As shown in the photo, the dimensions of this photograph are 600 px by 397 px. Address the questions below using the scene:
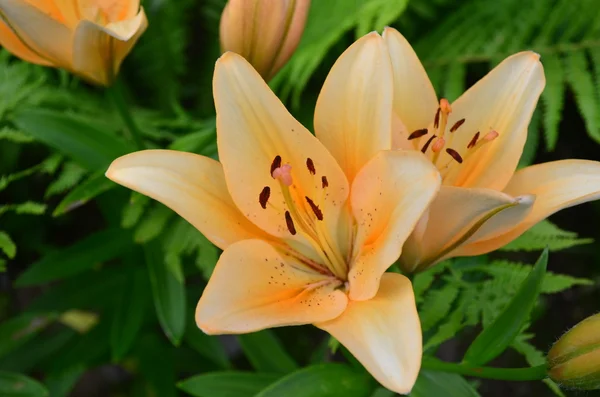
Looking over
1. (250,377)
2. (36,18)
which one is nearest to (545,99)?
(250,377)

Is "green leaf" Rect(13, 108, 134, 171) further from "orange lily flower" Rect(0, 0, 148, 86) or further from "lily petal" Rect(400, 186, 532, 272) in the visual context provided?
"lily petal" Rect(400, 186, 532, 272)

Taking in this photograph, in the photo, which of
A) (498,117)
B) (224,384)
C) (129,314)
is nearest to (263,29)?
(498,117)

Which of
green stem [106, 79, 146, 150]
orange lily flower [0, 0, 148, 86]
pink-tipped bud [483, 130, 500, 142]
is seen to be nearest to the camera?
pink-tipped bud [483, 130, 500, 142]

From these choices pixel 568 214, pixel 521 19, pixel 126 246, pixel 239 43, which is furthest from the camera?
pixel 568 214

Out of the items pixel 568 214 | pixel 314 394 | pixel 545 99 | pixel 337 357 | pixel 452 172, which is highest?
pixel 452 172

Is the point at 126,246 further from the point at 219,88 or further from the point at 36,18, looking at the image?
the point at 219,88

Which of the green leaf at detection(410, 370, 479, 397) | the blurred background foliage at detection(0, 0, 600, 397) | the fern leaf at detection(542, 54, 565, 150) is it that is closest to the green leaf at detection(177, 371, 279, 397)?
the blurred background foliage at detection(0, 0, 600, 397)
